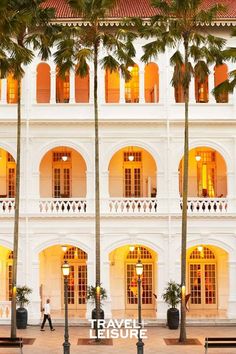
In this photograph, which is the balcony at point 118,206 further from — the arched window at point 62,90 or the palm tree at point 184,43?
the palm tree at point 184,43

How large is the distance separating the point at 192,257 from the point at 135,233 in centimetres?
487

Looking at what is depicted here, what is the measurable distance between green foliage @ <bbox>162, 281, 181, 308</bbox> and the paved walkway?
4.25ft

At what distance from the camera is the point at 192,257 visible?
3759 cm

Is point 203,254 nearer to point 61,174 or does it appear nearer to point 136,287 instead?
point 136,287

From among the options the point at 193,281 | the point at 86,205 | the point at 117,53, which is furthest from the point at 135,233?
the point at 117,53

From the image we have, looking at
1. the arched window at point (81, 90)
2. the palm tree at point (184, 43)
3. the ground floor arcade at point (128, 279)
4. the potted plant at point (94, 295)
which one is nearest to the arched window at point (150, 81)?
the arched window at point (81, 90)

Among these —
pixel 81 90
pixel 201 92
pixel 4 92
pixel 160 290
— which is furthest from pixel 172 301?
pixel 4 92

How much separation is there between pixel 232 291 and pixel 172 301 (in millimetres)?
3736

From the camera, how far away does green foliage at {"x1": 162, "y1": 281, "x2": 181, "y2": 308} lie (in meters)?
32.3

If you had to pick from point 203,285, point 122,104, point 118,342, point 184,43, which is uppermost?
point 184,43

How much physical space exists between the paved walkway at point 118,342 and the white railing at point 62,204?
583cm

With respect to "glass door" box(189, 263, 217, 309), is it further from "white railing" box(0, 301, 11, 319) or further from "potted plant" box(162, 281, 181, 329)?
"white railing" box(0, 301, 11, 319)

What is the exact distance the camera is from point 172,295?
106 feet

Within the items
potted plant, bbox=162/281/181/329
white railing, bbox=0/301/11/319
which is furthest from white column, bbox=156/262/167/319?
white railing, bbox=0/301/11/319
